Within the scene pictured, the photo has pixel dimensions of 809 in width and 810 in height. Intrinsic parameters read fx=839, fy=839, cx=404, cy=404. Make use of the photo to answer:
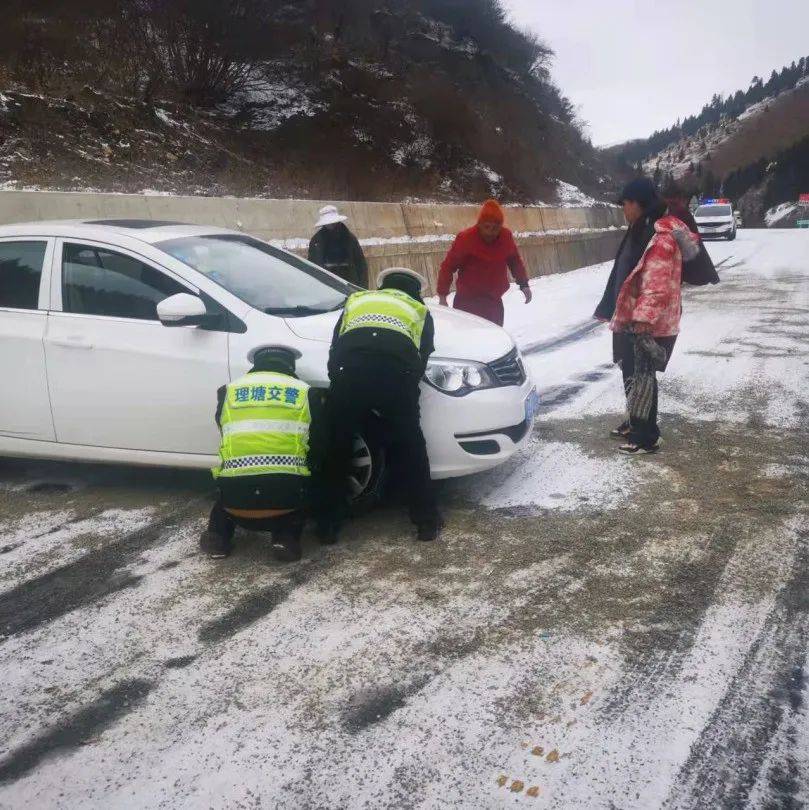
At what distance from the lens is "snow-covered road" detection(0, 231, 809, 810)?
8.47ft

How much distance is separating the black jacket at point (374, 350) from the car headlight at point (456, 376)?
0.35 meters

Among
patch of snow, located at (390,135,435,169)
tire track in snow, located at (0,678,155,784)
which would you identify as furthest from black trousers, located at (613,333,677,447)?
patch of snow, located at (390,135,435,169)

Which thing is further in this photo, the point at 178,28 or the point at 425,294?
the point at 178,28

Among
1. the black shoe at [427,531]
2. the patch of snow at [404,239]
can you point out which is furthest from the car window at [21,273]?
the black shoe at [427,531]

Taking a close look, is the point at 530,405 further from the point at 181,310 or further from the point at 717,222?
the point at 717,222

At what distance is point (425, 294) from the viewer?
14148mm

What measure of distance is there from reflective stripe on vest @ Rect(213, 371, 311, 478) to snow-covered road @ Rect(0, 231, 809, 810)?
1.70 feet

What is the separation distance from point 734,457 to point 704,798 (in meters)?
3.46

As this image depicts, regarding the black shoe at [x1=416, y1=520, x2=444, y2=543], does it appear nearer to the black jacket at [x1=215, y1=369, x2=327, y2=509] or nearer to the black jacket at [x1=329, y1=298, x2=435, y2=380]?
the black jacket at [x1=215, y1=369, x2=327, y2=509]

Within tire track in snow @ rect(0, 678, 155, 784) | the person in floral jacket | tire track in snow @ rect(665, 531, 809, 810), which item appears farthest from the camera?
the person in floral jacket

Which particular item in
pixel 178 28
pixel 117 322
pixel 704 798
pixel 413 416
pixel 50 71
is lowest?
pixel 704 798

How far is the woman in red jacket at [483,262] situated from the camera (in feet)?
23.6

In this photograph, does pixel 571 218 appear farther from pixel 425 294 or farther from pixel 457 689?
pixel 457 689

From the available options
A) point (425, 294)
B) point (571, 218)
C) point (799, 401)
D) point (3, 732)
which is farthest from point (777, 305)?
point (3, 732)
